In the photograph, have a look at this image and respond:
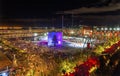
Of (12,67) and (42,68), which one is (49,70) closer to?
(42,68)

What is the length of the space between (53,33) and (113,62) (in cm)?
2416

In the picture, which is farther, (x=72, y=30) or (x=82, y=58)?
(x=72, y=30)

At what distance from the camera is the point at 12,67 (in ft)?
33.9

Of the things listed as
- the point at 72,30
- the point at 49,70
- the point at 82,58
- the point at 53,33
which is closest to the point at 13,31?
the point at 72,30

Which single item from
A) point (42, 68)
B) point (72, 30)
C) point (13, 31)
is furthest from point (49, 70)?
point (72, 30)

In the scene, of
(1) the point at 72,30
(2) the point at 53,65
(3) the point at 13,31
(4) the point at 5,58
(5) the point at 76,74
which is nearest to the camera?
(5) the point at 76,74

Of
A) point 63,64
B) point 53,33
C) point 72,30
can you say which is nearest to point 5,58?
point 63,64

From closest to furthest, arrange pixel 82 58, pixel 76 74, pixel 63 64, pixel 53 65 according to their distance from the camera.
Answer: pixel 76 74 → pixel 53 65 → pixel 63 64 → pixel 82 58

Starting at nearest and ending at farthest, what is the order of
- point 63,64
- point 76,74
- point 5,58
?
point 76,74
point 63,64
point 5,58

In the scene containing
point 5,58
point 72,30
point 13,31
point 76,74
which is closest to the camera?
point 76,74

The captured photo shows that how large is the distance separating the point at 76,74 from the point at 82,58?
4.75 m

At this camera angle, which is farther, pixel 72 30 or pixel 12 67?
pixel 72 30

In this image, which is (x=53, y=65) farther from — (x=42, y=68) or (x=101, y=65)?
(x=101, y=65)

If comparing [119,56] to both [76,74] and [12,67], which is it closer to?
[76,74]
